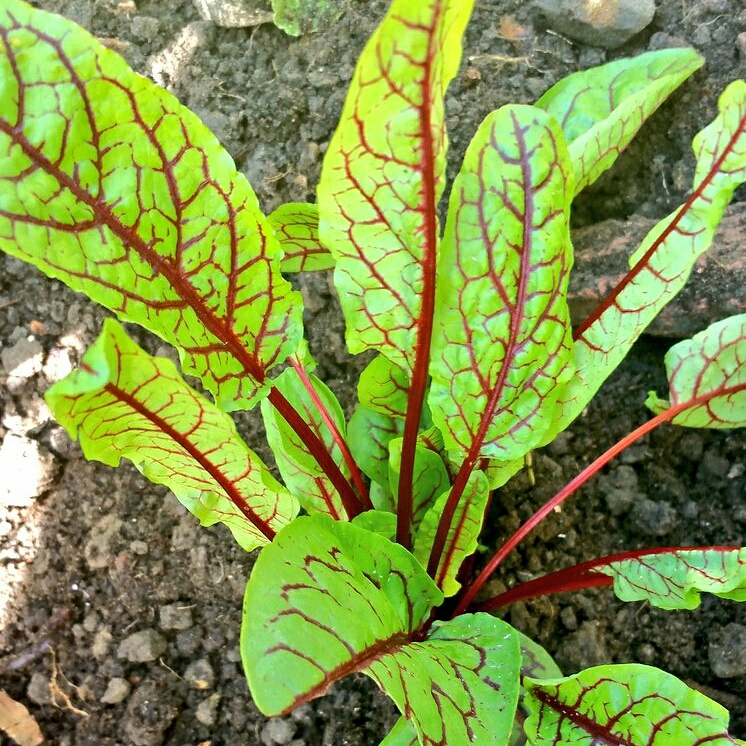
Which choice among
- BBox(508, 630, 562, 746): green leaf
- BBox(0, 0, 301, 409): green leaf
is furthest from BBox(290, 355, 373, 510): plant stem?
BBox(508, 630, 562, 746): green leaf

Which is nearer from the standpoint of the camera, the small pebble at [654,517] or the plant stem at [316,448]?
the plant stem at [316,448]

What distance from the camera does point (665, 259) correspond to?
89 centimetres

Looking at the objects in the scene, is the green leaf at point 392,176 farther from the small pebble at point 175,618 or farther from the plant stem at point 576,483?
the small pebble at point 175,618

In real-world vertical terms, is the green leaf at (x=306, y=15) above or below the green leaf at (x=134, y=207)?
above

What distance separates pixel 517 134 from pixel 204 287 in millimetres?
394

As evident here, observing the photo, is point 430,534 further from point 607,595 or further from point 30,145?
point 30,145

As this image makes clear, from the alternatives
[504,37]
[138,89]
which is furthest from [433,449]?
[504,37]

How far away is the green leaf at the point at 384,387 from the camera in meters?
1.06

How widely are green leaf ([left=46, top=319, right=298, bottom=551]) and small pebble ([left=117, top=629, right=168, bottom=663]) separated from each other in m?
0.35

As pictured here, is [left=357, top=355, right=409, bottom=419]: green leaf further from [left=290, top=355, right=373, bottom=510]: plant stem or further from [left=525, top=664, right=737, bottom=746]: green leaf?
[left=525, top=664, right=737, bottom=746]: green leaf

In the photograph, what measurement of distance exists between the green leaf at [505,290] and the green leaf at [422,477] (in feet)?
0.40

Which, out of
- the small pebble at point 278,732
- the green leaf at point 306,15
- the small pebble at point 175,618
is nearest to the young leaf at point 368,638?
the small pebble at point 278,732

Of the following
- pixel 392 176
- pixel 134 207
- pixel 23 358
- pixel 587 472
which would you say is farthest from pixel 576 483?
pixel 23 358

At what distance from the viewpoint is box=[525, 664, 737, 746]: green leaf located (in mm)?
838
